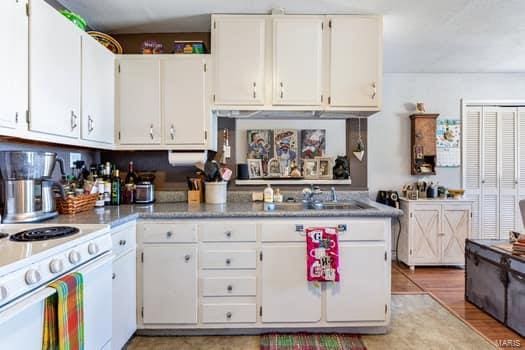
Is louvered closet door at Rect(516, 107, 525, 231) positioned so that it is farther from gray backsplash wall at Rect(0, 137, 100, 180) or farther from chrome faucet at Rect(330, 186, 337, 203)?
gray backsplash wall at Rect(0, 137, 100, 180)

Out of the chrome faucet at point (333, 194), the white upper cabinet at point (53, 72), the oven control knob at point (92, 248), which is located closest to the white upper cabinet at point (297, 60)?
the chrome faucet at point (333, 194)

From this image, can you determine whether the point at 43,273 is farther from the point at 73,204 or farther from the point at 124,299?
the point at 73,204

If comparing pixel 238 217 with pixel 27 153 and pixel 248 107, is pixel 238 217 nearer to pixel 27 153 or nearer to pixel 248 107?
pixel 248 107

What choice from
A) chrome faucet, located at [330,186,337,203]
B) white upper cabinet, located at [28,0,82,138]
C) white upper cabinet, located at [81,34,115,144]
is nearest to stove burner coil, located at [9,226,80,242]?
white upper cabinet, located at [28,0,82,138]

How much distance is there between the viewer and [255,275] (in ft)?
7.69

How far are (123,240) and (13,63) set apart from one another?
1.13 metres

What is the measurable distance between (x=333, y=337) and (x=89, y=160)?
246cm

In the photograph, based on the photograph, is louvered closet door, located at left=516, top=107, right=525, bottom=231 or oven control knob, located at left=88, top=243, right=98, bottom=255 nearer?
oven control knob, located at left=88, top=243, right=98, bottom=255

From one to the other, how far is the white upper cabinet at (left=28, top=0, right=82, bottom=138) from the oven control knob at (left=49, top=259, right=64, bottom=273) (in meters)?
Answer: 0.84

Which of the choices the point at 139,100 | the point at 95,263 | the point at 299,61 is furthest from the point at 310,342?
the point at 139,100

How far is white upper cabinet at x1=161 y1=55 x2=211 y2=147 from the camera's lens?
106 inches

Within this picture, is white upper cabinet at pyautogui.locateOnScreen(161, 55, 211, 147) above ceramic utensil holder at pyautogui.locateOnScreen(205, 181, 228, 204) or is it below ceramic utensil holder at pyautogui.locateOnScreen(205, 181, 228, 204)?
above

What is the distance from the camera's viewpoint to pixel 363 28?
2660 millimetres

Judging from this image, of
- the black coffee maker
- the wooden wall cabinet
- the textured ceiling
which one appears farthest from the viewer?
the wooden wall cabinet
